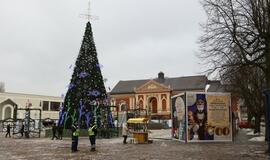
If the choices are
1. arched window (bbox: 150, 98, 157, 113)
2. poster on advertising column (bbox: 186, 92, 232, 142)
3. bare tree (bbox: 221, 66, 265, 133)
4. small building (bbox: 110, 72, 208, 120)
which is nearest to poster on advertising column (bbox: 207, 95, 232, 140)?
poster on advertising column (bbox: 186, 92, 232, 142)

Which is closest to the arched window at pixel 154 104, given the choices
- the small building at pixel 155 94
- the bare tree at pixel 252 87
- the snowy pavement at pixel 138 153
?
the small building at pixel 155 94

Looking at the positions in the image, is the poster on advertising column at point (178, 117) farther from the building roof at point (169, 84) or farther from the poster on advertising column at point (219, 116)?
the building roof at point (169, 84)

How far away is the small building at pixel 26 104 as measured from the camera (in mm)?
76125

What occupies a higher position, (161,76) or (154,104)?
(161,76)

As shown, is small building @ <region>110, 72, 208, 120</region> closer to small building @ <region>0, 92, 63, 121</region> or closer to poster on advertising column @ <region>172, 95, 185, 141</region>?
small building @ <region>0, 92, 63, 121</region>

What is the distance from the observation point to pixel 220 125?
27.2m

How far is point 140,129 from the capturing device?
31359mm

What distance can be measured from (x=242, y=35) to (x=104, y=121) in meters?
16.6

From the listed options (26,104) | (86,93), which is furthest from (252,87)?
(26,104)

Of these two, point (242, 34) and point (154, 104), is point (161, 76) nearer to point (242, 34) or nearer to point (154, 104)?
point (154, 104)

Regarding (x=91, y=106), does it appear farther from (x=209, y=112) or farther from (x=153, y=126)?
(x=153, y=126)

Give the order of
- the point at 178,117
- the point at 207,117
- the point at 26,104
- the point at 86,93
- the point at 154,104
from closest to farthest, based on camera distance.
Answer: the point at 207,117, the point at 178,117, the point at 86,93, the point at 26,104, the point at 154,104

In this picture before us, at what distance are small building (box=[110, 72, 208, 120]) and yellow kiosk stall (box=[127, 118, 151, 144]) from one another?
166 feet

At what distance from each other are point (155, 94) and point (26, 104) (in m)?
29.5
